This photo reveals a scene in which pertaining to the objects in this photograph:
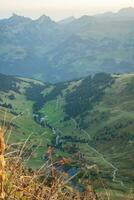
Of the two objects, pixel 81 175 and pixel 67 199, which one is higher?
pixel 81 175

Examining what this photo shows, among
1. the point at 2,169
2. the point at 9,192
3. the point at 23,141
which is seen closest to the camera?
the point at 2,169

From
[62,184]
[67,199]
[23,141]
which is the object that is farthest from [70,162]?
[67,199]

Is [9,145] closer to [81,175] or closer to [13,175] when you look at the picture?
[13,175]

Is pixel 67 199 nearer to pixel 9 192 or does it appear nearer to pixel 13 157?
pixel 13 157

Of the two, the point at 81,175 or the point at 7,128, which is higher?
the point at 7,128

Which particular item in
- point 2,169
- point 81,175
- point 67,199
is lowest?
point 67,199

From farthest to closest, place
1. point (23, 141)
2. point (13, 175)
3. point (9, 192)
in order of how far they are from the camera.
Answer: point (23, 141)
point (13, 175)
point (9, 192)

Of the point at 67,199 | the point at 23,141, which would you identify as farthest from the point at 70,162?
the point at 67,199

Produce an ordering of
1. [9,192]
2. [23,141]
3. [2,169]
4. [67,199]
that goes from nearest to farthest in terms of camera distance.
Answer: [2,169], [9,192], [23,141], [67,199]

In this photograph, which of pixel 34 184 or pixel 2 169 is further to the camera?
pixel 34 184
